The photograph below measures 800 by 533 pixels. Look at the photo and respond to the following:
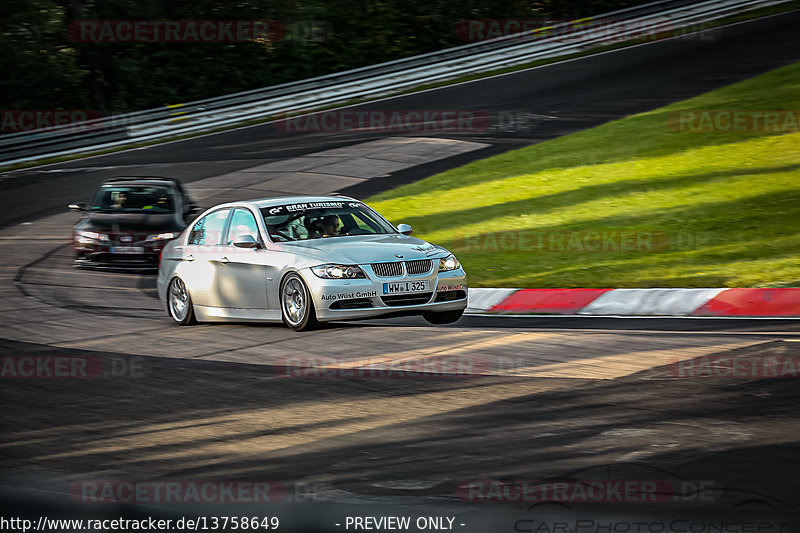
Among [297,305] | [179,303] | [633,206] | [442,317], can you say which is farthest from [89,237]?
[633,206]

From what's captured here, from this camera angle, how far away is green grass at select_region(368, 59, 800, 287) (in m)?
15.4

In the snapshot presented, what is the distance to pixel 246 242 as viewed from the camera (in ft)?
39.9

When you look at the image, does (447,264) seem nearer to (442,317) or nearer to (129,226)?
(442,317)

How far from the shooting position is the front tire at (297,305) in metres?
11.4

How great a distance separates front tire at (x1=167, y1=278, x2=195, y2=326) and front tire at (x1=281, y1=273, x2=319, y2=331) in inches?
71.8

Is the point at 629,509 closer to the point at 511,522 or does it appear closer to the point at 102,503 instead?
the point at 511,522

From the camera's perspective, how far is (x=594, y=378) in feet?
27.5

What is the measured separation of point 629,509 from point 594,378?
10.5 feet

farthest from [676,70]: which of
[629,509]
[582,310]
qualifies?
[629,509]

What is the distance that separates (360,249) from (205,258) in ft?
7.34

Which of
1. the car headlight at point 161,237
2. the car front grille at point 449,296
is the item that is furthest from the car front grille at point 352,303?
the car headlight at point 161,237

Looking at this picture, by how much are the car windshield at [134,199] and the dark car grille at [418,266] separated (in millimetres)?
9181

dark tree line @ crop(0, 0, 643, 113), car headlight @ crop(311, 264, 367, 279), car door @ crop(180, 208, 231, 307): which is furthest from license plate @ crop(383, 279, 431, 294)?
dark tree line @ crop(0, 0, 643, 113)

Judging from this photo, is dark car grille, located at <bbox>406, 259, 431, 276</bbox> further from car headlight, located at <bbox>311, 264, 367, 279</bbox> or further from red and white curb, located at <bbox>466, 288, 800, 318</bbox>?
red and white curb, located at <bbox>466, 288, 800, 318</bbox>
